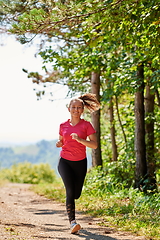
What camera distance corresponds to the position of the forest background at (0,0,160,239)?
6.52 meters

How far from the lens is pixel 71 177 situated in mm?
5273

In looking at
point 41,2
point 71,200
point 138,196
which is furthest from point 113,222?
point 41,2

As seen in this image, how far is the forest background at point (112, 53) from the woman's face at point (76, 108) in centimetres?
185

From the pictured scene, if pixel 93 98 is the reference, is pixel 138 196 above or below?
below

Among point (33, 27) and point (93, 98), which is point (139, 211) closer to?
point (93, 98)

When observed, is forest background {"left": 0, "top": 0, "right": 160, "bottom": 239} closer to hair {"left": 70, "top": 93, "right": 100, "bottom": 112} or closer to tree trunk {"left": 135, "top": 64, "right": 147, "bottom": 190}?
tree trunk {"left": 135, "top": 64, "right": 147, "bottom": 190}

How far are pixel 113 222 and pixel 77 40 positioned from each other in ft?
26.9

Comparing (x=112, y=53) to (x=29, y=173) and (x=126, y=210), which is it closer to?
(x=126, y=210)

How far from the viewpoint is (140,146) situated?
10656 millimetres

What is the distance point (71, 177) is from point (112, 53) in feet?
21.3

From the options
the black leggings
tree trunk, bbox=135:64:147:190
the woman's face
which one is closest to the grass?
tree trunk, bbox=135:64:147:190

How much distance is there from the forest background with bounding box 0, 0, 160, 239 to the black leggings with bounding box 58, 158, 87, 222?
5.94ft

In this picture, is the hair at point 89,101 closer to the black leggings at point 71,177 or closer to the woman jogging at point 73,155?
the woman jogging at point 73,155

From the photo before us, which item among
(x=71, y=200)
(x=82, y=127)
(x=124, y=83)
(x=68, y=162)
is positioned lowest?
(x=71, y=200)
